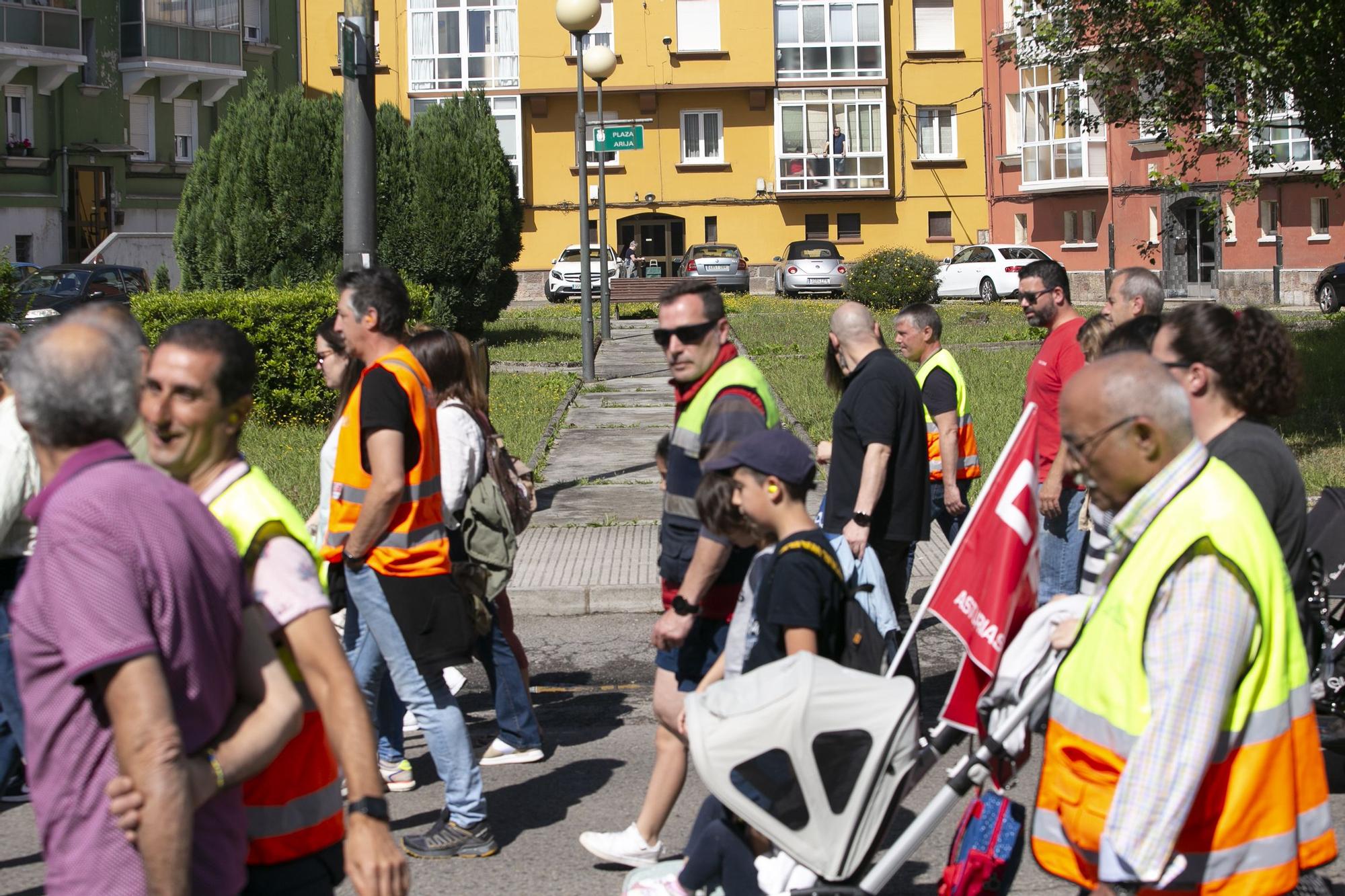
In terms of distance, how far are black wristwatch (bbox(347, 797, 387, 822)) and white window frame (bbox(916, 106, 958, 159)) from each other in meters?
52.5

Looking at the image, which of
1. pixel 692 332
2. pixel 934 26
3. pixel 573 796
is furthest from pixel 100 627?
pixel 934 26

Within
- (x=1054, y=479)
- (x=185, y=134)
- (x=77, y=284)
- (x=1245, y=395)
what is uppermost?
(x=185, y=134)

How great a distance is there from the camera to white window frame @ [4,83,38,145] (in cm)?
4088

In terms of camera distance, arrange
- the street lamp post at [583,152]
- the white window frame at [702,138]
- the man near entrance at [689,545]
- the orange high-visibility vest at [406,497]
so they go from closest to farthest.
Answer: the man near entrance at [689,545]
the orange high-visibility vest at [406,497]
the street lamp post at [583,152]
the white window frame at [702,138]

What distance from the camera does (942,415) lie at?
24.6 ft

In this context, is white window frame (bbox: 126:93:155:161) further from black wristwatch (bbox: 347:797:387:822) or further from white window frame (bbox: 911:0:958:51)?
black wristwatch (bbox: 347:797:387:822)

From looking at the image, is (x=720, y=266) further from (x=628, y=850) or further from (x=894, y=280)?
(x=628, y=850)

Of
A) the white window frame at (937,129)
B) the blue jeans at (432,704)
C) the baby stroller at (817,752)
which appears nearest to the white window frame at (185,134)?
the white window frame at (937,129)

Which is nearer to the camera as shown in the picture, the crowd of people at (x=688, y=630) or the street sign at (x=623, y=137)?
the crowd of people at (x=688, y=630)

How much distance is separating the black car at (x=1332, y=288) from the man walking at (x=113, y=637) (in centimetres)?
3292

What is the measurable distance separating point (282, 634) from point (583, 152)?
18.2 meters

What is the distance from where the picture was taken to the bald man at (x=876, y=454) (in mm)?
6000

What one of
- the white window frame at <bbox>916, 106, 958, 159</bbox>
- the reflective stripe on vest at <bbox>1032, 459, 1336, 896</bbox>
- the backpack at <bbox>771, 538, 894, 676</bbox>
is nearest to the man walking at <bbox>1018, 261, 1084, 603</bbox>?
the backpack at <bbox>771, 538, 894, 676</bbox>

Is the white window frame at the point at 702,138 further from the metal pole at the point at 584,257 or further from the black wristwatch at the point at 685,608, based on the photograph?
the black wristwatch at the point at 685,608
